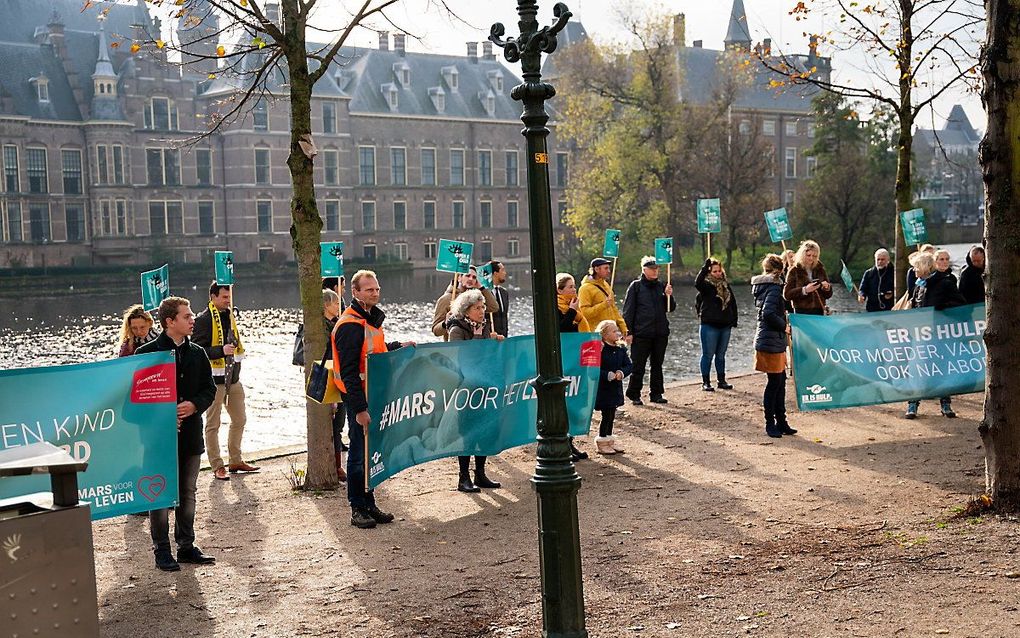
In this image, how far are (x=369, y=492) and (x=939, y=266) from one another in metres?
7.46

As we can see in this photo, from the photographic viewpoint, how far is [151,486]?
25.8ft

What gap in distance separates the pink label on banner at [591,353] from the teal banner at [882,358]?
98.7 inches

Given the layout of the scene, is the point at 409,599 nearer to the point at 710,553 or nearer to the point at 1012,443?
the point at 710,553

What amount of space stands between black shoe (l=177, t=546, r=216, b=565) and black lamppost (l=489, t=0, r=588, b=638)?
3121 mm

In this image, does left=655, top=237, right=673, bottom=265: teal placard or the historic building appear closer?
left=655, top=237, right=673, bottom=265: teal placard

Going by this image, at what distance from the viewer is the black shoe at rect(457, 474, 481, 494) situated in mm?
9914

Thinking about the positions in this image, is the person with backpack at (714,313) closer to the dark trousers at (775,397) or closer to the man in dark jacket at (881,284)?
the man in dark jacket at (881,284)

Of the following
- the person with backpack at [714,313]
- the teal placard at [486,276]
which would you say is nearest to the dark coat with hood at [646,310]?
the person with backpack at [714,313]

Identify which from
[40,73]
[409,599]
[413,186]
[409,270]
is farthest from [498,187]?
[409,599]

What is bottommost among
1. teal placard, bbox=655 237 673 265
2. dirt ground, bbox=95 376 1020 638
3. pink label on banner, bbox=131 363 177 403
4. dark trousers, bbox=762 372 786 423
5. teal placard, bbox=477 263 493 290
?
dirt ground, bbox=95 376 1020 638

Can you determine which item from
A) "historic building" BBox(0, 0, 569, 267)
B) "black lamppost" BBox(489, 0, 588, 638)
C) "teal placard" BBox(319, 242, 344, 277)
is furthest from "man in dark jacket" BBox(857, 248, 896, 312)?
"historic building" BBox(0, 0, 569, 267)

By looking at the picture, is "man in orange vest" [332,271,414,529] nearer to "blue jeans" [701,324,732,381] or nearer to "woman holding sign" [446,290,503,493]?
"woman holding sign" [446,290,503,493]

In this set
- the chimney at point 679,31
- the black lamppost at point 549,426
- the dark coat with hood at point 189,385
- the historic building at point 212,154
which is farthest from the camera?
the historic building at point 212,154

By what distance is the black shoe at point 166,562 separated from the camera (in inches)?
301
